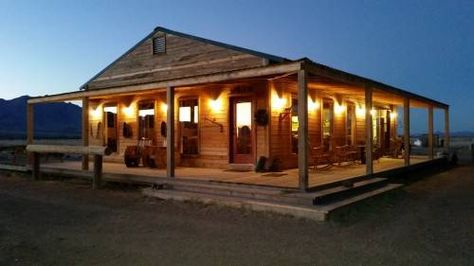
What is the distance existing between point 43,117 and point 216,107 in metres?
138

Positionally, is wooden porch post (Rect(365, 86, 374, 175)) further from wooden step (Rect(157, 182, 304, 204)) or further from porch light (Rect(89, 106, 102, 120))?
porch light (Rect(89, 106, 102, 120))

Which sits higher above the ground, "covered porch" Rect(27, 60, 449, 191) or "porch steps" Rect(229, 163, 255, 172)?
"covered porch" Rect(27, 60, 449, 191)

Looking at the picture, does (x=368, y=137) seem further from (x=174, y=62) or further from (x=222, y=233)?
(x=174, y=62)

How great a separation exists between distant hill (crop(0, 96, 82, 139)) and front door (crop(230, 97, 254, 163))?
4331 inches

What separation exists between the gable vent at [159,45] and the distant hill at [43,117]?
351 ft

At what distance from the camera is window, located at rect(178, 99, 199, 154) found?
12.9m

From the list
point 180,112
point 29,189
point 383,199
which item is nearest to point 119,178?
point 29,189

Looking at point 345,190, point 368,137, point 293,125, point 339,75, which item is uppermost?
point 339,75

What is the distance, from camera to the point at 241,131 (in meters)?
11.9

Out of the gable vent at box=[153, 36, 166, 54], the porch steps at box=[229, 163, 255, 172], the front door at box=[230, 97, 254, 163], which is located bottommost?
the porch steps at box=[229, 163, 255, 172]

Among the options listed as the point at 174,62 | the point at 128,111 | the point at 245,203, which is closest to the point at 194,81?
the point at 245,203

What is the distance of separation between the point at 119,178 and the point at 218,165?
8.95 ft

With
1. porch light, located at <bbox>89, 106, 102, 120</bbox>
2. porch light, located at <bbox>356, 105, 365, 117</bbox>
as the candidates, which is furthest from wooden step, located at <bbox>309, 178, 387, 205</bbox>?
porch light, located at <bbox>89, 106, 102, 120</bbox>

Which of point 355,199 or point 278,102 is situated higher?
point 278,102
